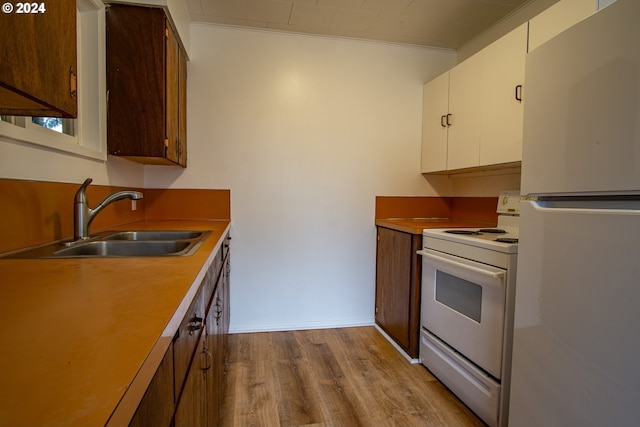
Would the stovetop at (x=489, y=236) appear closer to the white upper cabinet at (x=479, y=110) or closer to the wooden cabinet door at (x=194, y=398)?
the white upper cabinet at (x=479, y=110)

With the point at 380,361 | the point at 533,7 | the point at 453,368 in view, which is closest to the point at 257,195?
the point at 380,361

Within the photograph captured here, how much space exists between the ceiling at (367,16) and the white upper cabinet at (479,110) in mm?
379

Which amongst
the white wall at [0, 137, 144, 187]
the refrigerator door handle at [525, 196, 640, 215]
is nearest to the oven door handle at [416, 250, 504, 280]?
the refrigerator door handle at [525, 196, 640, 215]

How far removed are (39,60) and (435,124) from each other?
2.45 meters

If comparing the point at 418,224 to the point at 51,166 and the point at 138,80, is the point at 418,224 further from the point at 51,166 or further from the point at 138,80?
the point at 51,166

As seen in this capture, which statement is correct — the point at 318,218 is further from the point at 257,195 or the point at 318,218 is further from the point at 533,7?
the point at 533,7

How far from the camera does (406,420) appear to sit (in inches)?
62.9

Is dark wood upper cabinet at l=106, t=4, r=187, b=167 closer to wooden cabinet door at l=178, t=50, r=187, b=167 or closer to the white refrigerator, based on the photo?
wooden cabinet door at l=178, t=50, r=187, b=167

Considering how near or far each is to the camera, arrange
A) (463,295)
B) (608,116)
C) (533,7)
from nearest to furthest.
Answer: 1. (608,116)
2. (463,295)
3. (533,7)

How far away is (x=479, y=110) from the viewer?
205 centimetres

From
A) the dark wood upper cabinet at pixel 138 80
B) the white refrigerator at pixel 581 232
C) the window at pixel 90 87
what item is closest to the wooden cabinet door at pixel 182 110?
the dark wood upper cabinet at pixel 138 80

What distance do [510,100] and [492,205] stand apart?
833mm

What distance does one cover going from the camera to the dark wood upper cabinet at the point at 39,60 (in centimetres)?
63

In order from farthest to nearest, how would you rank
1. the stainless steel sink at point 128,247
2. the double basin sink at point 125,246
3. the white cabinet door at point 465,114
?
the white cabinet door at point 465,114
the stainless steel sink at point 128,247
the double basin sink at point 125,246
